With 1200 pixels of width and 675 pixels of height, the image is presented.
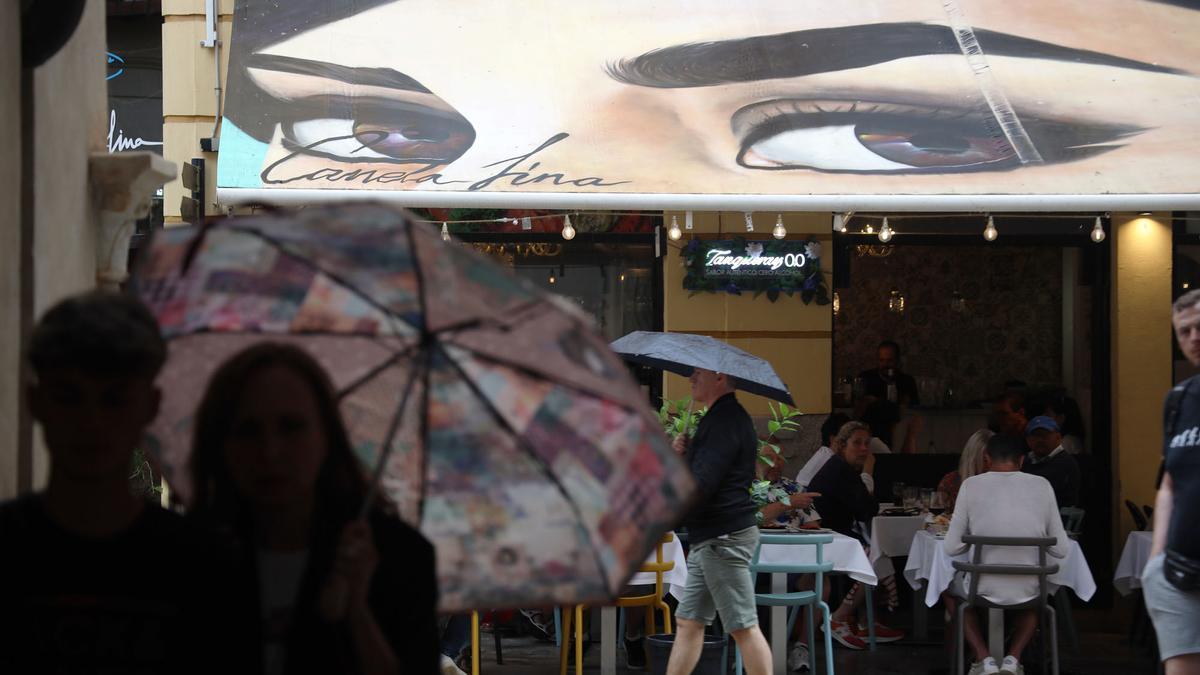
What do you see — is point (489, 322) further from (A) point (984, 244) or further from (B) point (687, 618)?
(A) point (984, 244)

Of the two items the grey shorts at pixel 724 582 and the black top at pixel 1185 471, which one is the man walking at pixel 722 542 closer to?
the grey shorts at pixel 724 582

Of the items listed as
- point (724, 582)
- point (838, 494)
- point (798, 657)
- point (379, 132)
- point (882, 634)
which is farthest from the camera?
point (882, 634)

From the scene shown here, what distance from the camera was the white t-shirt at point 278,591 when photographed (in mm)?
2326

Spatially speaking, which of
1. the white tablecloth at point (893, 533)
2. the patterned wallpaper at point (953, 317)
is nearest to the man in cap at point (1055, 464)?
the white tablecloth at point (893, 533)

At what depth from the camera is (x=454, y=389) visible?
2600mm

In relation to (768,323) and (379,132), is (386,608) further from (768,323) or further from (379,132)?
(768,323)

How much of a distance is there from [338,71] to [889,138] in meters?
3.09

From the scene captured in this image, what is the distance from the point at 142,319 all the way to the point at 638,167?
5.32 m

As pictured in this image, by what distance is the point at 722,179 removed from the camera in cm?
741

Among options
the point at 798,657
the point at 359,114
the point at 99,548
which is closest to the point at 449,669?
the point at 798,657

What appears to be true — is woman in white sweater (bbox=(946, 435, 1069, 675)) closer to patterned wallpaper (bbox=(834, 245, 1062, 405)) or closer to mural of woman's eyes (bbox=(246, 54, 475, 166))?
mural of woman's eyes (bbox=(246, 54, 475, 166))

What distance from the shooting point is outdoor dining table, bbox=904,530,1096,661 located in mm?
8055

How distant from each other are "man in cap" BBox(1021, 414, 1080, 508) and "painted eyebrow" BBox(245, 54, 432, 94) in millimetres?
4722

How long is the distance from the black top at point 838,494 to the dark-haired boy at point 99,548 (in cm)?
743
